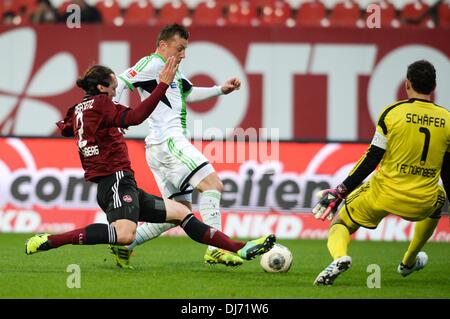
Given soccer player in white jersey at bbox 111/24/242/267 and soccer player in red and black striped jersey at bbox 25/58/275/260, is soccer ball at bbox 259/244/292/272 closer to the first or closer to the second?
soccer player in white jersey at bbox 111/24/242/267

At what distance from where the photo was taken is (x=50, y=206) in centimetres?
1231

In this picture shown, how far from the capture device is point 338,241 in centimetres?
722

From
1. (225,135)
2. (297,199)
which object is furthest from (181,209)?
(225,135)

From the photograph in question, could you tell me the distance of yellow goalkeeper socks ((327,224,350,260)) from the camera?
279 inches

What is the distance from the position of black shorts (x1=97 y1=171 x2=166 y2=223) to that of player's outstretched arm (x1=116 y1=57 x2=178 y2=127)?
21.8 inches

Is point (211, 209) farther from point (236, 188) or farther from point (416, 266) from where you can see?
point (236, 188)

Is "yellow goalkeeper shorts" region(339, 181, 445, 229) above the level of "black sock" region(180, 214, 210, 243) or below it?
above

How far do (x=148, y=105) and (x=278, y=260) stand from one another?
6.28 ft

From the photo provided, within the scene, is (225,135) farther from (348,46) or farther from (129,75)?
(129,75)

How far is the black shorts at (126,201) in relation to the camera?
7.66 m

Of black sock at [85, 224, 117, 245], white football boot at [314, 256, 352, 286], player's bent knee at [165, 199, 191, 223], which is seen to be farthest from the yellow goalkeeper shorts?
black sock at [85, 224, 117, 245]

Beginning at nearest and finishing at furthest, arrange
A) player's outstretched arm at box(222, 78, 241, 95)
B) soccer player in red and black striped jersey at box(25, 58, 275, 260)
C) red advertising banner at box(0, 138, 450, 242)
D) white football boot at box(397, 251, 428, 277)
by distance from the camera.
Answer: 1. soccer player in red and black striped jersey at box(25, 58, 275, 260)
2. white football boot at box(397, 251, 428, 277)
3. player's outstretched arm at box(222, 78, 241, 95)
4. red advertising banner at box(0, 138, 450, 242)

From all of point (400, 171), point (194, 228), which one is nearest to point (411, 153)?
point (400, 171)

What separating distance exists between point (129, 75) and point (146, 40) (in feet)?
17.3
